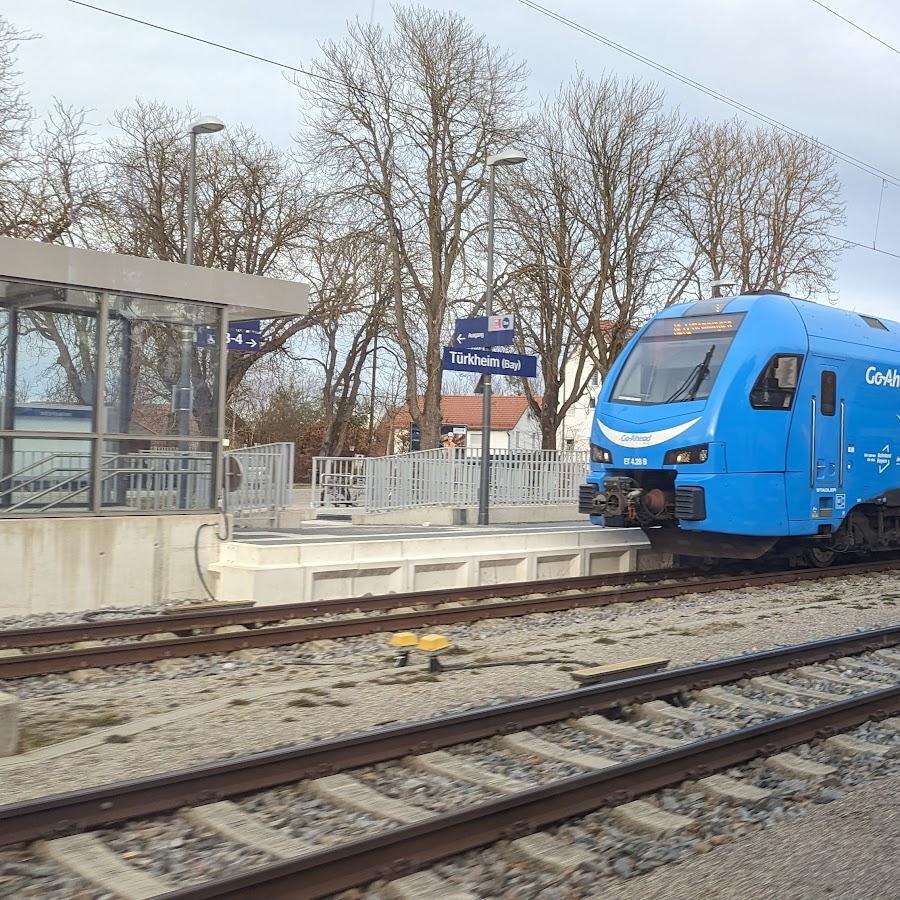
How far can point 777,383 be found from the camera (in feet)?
45.0

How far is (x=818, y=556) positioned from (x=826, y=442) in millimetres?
2435

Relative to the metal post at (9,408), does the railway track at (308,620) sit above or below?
below

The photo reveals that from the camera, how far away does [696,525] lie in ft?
44.4

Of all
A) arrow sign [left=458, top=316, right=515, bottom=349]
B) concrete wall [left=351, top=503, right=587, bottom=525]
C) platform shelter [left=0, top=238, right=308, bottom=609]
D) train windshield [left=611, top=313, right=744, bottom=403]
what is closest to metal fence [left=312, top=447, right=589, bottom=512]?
concrete wall [left=351, top=503, right=587, bottom=525]

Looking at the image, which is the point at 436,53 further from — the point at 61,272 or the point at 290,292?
the point at 61,272

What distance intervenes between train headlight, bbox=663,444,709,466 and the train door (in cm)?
167

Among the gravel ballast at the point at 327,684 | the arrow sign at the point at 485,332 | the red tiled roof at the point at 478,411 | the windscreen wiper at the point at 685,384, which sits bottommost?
the gravel ballast at the point at 327,684

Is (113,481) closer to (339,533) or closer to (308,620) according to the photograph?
(308,620)

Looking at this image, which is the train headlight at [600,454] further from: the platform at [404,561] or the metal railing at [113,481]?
the metal railing at [113,481]

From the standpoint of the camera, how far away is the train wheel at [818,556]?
53.1 ft

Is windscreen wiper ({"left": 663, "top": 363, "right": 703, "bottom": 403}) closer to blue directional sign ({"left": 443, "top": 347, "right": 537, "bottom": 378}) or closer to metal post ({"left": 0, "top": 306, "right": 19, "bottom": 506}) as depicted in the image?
blue directional sign ({"left": 443, "top": 347, "right": 537, "bottom": 378})

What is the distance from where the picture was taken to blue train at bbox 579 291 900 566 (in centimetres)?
1344

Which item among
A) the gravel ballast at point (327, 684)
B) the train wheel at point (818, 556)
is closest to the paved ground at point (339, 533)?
the train wheel at point (818, 556)

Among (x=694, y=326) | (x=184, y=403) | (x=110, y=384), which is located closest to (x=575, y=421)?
(x=694, y=326)
